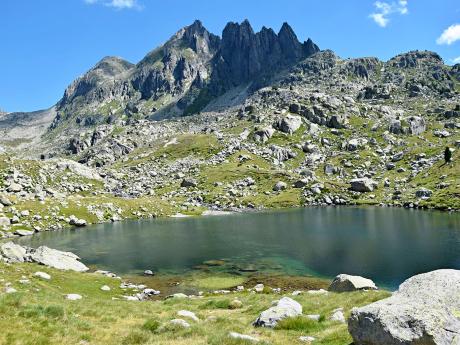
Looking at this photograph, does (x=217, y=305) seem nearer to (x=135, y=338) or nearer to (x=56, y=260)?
(x=135, y=338)

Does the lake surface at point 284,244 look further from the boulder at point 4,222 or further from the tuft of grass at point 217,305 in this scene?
the tuft of grass at point 217,305

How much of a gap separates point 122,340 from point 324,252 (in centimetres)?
6941

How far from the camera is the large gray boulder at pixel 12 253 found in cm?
6066

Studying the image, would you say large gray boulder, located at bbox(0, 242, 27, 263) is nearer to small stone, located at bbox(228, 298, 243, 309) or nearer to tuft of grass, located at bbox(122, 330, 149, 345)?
small stone, located at bbox(228, 298, 243, 309)

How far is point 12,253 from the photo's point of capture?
62125 mm

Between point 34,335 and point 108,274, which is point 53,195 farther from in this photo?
point 34,335

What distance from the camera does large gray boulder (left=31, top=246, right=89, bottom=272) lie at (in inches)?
2534

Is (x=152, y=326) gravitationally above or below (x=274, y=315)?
above

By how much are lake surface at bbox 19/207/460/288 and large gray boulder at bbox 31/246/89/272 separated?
22.6 feet

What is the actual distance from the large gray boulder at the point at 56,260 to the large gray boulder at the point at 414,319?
59.2 meters

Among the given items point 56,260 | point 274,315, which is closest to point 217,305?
point 274,315

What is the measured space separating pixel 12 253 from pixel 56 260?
6990 mm

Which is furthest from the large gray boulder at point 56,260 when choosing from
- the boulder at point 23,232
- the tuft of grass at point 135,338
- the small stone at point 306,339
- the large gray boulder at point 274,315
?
the small stone at point 306,339

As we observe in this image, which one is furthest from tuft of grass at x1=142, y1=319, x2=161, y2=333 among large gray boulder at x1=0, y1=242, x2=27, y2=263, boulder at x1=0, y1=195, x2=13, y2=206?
boulder at x1=0, y1=195, x2=13, y2=206
